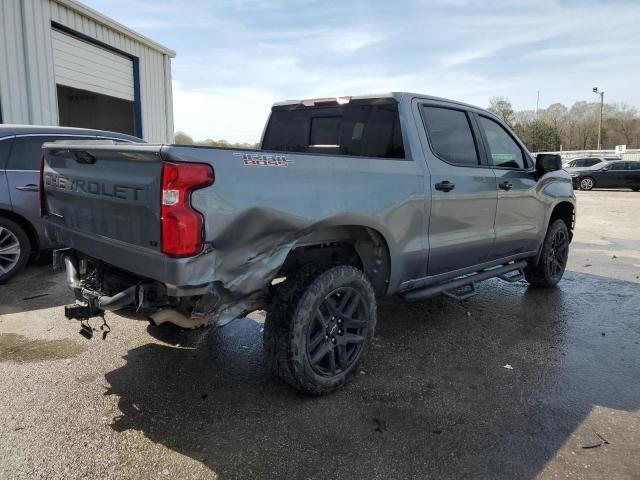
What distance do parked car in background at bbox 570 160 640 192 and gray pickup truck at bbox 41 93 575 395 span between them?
71.5 feet

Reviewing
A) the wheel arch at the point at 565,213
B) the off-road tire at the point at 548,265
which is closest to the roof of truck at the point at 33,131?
the off-road tire at the point at 548,265

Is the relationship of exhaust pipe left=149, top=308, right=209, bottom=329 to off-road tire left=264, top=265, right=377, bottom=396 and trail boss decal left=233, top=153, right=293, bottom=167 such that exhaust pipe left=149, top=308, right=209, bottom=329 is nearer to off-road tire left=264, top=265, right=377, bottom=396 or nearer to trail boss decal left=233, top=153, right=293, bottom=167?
off-road tire left=264, top=265, right=377, bottom=396

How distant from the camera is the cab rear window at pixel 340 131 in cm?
396

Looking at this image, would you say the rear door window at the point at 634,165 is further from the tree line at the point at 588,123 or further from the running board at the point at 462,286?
the tree line at the point at 588,123

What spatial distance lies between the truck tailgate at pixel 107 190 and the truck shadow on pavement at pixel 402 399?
1.15m

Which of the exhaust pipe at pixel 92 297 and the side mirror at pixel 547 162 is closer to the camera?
the exhaust pipe at pixel 92 297

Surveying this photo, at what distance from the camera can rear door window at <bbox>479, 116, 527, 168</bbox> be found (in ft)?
15.8

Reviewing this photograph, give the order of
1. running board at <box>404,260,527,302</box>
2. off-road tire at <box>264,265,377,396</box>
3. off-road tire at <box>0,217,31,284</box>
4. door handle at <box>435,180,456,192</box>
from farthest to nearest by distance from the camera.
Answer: off-road tire at <box>0,217,31,284</box> → running board at <box>404,260,527,302</box> → door handle at <box>435,180,456,192</box> → off-road tire at <box>264,265,377,396</box>

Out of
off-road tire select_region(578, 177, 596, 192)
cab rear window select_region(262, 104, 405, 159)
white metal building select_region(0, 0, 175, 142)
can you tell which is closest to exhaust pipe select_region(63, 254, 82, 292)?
cab rear window select_region(262, 104, 405, 159)

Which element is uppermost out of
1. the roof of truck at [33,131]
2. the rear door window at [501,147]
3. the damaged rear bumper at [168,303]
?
the roof of truck at [33,131]

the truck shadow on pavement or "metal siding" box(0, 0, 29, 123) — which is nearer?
the truck shadow on pavement

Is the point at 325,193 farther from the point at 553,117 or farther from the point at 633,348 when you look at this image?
the point at 553,117

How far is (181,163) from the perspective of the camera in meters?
2.41

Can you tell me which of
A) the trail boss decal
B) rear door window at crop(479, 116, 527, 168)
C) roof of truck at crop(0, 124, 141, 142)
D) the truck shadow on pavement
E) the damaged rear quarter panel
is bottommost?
the truck shadow on pavement
